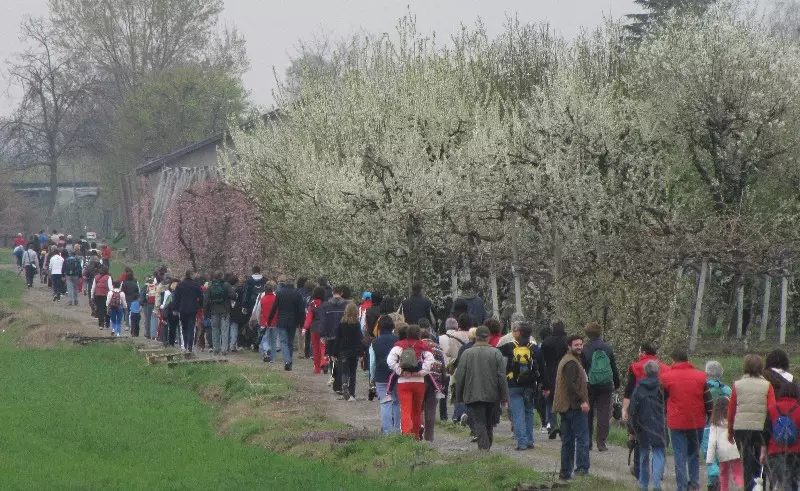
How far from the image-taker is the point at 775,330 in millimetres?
43781

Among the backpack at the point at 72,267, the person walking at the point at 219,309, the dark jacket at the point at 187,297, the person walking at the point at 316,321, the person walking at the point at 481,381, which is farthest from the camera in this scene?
the backpack at the point at 72,267

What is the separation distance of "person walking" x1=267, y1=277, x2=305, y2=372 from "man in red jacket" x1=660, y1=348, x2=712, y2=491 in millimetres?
14345

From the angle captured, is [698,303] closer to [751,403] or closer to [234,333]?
[234,333]

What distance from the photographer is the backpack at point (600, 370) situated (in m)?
19.9

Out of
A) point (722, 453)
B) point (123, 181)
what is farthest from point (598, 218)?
point (123, 181)

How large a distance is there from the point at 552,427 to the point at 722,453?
18.9 ft

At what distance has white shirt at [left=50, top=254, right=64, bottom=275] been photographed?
172 feet

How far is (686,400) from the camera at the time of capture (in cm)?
1648

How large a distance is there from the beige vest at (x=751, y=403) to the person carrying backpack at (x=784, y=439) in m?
0.23

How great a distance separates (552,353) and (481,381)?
215 centimetres

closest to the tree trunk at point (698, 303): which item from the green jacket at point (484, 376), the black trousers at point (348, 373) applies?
the black trousers at point (348, 373)

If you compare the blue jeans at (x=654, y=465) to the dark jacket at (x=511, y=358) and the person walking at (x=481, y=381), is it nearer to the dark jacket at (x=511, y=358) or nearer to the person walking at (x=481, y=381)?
the person walking at (x=481, y=381)

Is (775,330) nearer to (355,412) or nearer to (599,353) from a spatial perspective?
(355,412)

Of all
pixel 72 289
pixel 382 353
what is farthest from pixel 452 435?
pixel 72 289
